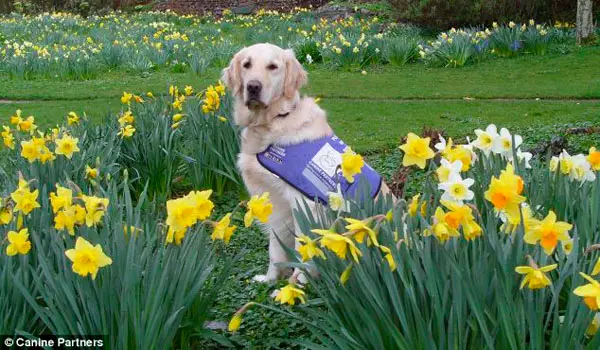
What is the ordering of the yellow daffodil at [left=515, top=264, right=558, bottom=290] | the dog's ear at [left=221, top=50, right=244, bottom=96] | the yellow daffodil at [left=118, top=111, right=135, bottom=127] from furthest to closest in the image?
the yellow daffodil at [left=118, top=111, right=135, bottom=127], the dog's ear at [left=221, top=50, right=244, bottom=96], the yellow daffodil at [left=515, top=264, right=558, bottom=290]

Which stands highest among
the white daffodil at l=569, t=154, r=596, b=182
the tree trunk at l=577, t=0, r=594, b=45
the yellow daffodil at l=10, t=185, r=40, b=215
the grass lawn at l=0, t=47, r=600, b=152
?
the yellow daffodil at l=10, t=185, r=40, b=215

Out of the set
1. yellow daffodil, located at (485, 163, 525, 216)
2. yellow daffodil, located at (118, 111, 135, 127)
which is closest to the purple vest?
yellow daffodil, located at (485, 163, 525, 216)

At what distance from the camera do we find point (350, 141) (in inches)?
278

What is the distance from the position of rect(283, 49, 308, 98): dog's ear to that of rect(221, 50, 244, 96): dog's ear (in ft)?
0.90

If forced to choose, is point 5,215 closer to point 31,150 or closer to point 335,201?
point 31,150

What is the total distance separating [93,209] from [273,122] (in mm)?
1545

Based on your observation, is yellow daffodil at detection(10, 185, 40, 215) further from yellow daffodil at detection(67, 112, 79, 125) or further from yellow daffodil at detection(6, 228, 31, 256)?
yellow daffodil at detection(67, 112, 79, 125)

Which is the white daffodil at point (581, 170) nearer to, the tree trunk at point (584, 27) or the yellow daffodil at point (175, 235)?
the yellow daffodil at point (175, 235)

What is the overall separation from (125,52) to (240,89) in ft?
32.3

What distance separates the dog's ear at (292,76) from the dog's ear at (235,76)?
0.27 metres

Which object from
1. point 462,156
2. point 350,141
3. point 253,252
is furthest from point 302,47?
point 462,156

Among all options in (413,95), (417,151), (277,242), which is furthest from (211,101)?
(413,95)

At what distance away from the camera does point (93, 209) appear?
250 cm

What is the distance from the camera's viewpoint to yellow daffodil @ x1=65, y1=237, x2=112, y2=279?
215 cm
